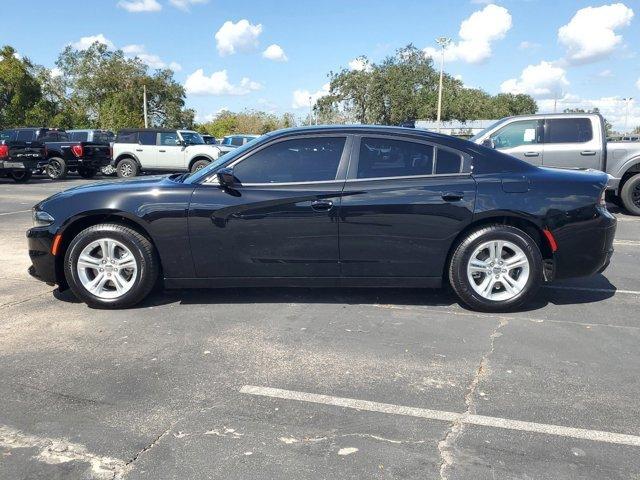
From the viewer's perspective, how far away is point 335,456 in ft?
8.89

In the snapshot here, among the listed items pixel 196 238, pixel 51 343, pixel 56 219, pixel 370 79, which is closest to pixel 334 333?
pixel 196 238

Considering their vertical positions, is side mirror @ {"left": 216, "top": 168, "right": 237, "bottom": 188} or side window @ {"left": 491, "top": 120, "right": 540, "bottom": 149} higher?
side window @ {"left": 491, "top": 120, "right": 540, "bottom": 149}

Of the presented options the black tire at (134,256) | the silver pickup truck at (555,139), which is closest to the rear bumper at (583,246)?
the black tire at (134,256)

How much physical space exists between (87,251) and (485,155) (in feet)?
11.9

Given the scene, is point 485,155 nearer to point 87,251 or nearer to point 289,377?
point 289,377

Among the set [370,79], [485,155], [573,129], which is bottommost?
[485,155]

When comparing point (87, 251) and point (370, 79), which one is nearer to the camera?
point (87, 251)

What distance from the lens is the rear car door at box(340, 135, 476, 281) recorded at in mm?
4691

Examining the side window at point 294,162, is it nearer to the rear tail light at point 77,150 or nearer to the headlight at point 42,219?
the headlight at point 42,219

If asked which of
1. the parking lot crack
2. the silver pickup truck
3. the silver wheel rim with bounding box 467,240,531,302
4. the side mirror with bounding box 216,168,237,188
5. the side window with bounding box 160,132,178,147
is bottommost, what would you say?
the parking lot crack

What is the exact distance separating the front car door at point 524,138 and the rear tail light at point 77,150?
16.2 metres

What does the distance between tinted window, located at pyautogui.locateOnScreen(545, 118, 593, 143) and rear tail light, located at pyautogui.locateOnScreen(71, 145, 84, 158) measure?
17.0m

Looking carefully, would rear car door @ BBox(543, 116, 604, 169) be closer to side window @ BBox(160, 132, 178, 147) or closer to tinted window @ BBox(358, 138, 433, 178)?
tinted window @ BBox(358, 138, 433, 178)

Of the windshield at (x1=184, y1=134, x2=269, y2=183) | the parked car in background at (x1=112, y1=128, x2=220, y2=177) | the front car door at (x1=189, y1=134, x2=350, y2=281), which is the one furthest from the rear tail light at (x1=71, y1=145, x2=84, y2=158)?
the front car door at (x1=189, y1=134, x2=350, y2=281)
